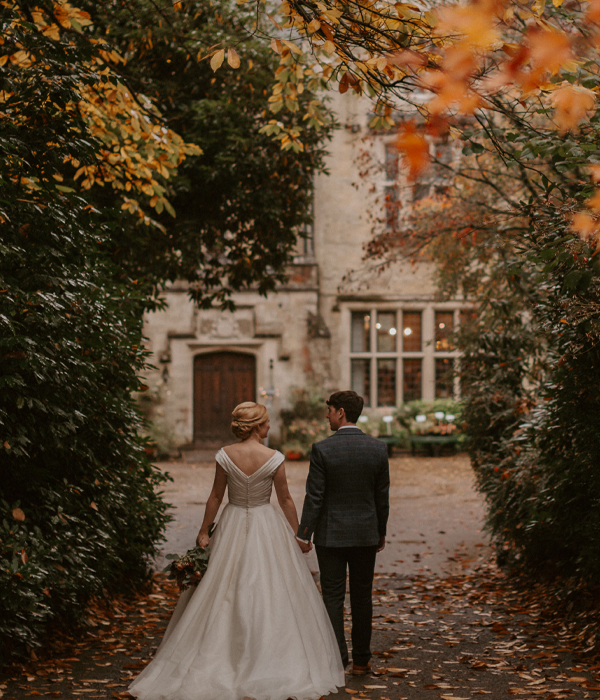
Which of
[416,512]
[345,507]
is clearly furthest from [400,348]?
[345,507]

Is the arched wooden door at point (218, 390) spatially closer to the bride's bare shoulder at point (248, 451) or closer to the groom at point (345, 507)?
the groom at point (345, 507)

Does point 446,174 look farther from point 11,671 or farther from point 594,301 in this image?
point 11,671

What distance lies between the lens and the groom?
4629 mm

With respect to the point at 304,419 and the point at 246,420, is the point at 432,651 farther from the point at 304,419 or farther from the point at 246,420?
the point at 304,419

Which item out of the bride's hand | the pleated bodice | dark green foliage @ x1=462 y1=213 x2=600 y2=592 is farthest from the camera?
dark green foliage @ x1=462 y1=213 x2=600 y2=592

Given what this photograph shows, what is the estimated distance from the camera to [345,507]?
15.3ft

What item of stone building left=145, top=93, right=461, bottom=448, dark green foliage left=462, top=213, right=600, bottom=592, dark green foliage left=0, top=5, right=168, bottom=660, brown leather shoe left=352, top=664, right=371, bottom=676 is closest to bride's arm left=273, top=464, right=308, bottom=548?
brown leather shoe left=352, top=664, right=371, bottom=676

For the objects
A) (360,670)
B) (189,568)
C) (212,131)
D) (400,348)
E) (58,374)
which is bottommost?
(360,670)

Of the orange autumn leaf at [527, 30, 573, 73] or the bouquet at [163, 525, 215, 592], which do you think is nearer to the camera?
the orange autumn leaf at [527, 30, 573, 73]

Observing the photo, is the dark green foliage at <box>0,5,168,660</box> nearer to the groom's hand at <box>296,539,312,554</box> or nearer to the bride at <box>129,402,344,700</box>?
the bride at <box>129,402,344,700</box>

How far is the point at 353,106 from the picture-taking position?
2053 cm

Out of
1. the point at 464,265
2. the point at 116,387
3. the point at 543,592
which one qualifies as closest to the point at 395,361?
the point at 464,265

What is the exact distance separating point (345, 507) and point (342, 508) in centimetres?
2

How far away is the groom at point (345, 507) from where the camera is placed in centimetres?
463
